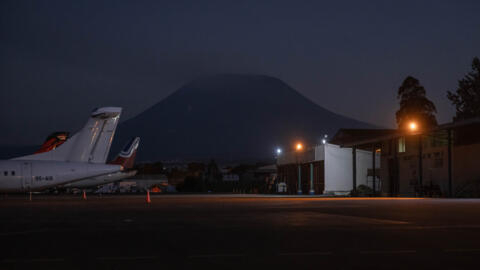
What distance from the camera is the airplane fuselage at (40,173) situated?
1433 inches

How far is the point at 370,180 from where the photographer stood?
60906 mm

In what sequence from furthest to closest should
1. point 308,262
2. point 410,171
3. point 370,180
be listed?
point 370,180
point 410,171
point 308,262

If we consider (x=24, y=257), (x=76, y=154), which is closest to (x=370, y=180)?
(x=76, y=154)

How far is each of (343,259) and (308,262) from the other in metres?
0.69

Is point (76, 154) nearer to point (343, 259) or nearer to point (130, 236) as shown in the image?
point (130, 236)

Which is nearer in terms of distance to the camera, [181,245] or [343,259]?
[343,259]

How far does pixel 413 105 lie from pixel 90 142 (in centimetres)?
7487

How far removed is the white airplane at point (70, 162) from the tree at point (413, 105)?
236 feet

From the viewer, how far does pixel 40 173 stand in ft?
119

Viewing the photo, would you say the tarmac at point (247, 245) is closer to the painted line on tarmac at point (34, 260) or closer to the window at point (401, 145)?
the painted line on tarmac at point (34, 260)

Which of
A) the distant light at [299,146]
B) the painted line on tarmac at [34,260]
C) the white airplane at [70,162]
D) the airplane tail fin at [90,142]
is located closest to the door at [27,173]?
the white airplane at [70,162]

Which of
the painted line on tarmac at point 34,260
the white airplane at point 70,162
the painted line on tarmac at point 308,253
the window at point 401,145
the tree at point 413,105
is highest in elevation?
the tree at point 413,105

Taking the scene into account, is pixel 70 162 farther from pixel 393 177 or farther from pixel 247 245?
pixel 393 177

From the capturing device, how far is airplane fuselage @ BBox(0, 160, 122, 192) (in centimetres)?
3641
